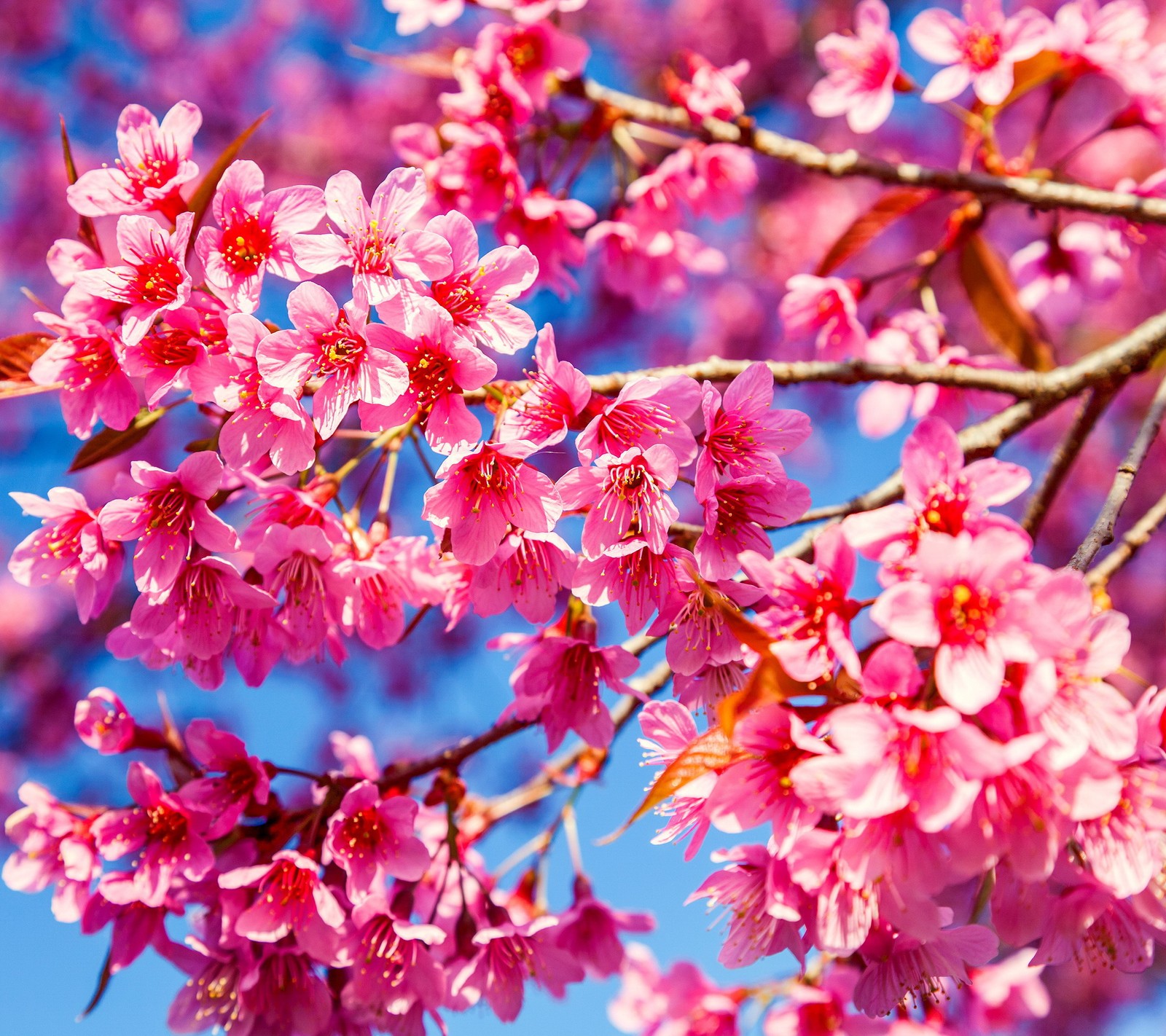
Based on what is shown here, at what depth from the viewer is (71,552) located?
5.33 ft

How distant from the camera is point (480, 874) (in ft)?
7.08

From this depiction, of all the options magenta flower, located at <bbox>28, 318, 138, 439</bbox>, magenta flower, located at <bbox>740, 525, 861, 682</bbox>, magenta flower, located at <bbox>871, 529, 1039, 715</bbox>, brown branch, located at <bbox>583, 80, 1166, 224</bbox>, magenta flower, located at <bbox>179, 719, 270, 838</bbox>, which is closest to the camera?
magenta flower, located at <bbox>871, 529, 1039, 715</bbox>

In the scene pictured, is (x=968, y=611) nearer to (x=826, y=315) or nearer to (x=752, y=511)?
(x=752, y=511)

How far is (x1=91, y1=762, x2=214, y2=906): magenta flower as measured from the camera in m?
1.57

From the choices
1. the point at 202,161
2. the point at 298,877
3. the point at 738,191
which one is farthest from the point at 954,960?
the point at 202,161

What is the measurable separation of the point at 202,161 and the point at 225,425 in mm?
7144

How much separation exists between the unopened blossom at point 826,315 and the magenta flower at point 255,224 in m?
1.26

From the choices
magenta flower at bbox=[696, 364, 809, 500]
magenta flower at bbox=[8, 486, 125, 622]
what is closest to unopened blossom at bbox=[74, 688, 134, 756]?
magenta flower at bbox=[8, 486, 125, 622]

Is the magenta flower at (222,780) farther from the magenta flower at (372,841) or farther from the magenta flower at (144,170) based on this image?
the magenta flower at (144,170)

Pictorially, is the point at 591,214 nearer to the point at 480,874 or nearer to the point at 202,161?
the point at 480,874

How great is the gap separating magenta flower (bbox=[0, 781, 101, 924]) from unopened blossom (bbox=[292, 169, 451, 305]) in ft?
3.76

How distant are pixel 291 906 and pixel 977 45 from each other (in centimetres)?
239

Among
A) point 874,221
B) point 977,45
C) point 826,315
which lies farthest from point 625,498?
point 977,45

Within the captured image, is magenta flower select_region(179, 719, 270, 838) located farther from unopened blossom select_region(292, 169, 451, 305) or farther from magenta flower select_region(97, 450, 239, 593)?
unopened blossom select_region(292, 169, 451, 305)
